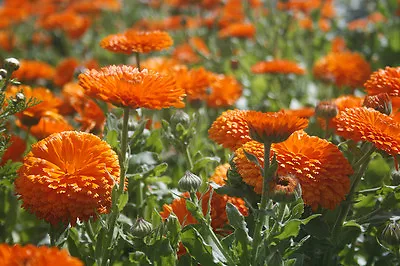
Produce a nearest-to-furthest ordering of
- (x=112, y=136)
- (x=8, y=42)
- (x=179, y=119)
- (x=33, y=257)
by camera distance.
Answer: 1. (x=33, y=257)
2. (x=112, y=136)
3. (x=179, y=119)
4. (x=8, y=42)

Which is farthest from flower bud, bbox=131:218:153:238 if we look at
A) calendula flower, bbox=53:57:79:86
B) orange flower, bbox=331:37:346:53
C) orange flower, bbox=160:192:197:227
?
orange flower, bbox=331:37:346:53

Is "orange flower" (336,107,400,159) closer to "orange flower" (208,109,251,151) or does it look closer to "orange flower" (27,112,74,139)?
"orange flower" (208,109,251,151)

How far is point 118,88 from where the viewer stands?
1687 millimetres

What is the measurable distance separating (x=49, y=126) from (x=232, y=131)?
0.99m

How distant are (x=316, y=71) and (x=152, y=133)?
60.0 inches

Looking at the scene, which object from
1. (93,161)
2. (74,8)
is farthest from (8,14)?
(93,161)

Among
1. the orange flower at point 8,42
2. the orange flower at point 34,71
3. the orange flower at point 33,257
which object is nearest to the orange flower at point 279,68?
the orange flower at point 34,71

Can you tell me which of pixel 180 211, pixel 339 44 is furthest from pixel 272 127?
pixel 339 44

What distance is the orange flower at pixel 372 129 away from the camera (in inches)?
69.9

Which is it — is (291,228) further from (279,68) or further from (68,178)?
(279,68)

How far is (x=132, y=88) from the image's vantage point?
1.69m

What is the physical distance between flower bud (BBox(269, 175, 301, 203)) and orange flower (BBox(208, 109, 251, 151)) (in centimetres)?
37

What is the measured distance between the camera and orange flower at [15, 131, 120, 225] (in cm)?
171

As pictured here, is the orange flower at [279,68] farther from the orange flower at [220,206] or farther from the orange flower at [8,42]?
the orange flower at [8,42]
